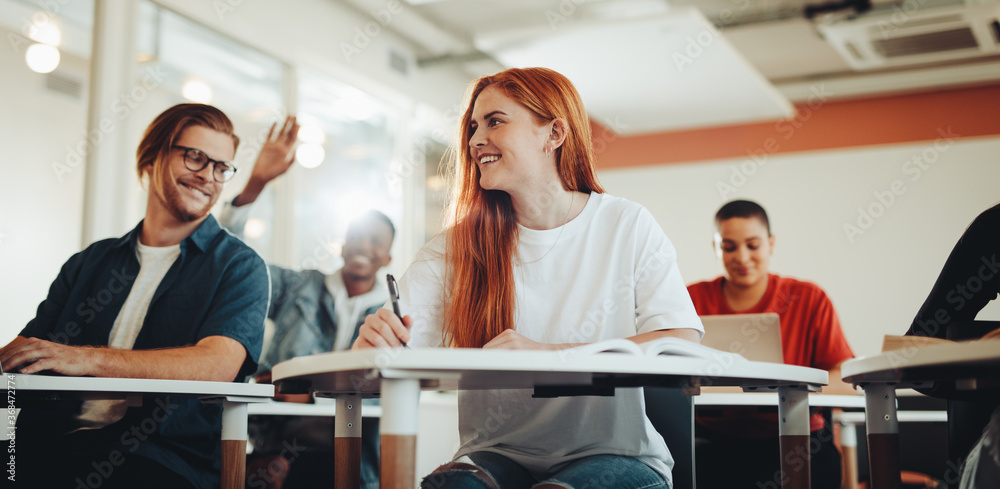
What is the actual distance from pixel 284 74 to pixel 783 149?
3860 mm

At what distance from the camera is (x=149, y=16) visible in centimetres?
402

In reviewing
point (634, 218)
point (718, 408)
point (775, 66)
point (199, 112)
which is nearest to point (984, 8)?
point (775, 66)

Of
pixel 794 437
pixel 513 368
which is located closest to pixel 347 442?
pixel 513 368

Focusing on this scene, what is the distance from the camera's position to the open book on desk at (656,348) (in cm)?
105

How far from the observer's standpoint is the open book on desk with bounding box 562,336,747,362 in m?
Result: 1.05

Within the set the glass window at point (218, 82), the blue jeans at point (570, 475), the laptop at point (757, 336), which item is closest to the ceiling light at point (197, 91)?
the glass window at point (218, 82)

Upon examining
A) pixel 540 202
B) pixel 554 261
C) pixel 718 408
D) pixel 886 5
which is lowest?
pixel 718 408

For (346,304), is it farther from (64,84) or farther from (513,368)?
(513,368)

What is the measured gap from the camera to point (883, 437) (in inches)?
54.2

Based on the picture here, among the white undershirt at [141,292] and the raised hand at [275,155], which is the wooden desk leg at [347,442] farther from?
the raised hand at [275,155]

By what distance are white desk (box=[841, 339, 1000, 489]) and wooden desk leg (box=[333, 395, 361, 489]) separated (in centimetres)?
86

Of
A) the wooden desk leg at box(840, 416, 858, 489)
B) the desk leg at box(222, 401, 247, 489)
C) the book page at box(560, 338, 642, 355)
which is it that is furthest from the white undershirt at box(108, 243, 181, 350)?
the wooden desk leg at box(840, 416, 858, 489)

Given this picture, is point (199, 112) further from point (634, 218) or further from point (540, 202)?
point (634, 218)

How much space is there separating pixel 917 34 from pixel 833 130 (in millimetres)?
1842
